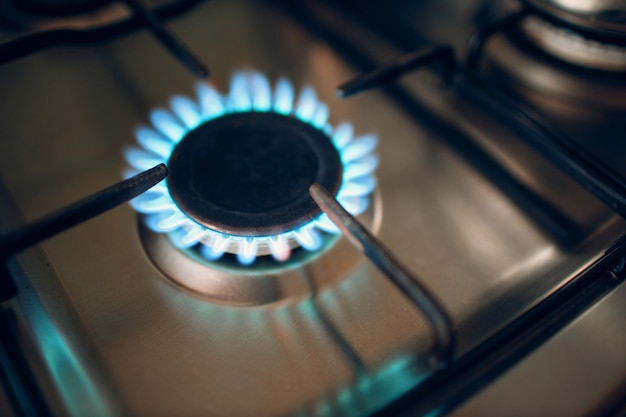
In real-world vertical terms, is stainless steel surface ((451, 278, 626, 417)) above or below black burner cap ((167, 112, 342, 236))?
below

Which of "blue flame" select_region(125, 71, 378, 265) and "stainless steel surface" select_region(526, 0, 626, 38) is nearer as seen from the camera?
"blue flame" select_region(125, 71, 378, 265)

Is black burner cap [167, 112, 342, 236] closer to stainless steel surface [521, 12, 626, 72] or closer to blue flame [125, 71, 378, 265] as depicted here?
blue flame [125, 71, 378, 265]

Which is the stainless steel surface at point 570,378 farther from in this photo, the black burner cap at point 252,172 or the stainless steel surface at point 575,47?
the stainless steel surface at point 575,47

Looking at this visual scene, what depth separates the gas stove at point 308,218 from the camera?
41 cm

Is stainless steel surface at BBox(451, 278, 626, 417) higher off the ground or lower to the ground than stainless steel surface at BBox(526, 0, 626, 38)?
Result: lower

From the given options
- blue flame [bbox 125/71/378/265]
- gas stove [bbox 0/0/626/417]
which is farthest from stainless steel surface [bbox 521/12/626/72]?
blue flame [bbox 125/71/378/265]

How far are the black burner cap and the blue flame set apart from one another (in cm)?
1

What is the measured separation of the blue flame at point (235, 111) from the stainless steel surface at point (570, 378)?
18 cm

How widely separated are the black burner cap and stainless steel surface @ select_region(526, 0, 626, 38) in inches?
11.4

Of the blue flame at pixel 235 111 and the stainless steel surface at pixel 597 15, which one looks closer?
the blue flame at pixel 235 111

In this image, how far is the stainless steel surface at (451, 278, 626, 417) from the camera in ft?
1.30

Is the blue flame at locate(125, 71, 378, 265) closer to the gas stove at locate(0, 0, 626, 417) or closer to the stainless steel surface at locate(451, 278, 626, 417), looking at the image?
the gas stove at locate(0, 0, 626, 417)

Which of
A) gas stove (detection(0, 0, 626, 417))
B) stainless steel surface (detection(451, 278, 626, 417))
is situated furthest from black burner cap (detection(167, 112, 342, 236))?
stainless steel surface (detection(451, 278, 626, 417))

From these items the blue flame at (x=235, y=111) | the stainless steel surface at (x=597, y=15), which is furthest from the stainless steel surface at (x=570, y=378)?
the stainless steel surface at (x=597, y=15)
